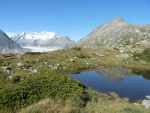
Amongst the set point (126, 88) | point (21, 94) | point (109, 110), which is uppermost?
point (21, 94)

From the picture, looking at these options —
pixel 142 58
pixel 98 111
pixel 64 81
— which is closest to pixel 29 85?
pixel 64 81

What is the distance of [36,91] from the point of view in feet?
62.5

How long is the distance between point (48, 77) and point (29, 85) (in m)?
2.51

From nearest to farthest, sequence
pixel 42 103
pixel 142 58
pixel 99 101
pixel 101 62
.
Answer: pixel 42 103 → pixel 99 101 → pixel 101 62 → pixel 142 58

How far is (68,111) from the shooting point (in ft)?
54.1

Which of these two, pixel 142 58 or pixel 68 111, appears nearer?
pixel 68 111

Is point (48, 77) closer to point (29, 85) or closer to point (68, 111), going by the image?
point (29, 85)

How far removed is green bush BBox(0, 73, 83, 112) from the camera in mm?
16953

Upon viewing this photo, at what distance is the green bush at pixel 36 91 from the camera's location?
16953 mm

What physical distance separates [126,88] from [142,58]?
6980 centimetres

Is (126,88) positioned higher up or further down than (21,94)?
further down

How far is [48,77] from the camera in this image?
838 inches

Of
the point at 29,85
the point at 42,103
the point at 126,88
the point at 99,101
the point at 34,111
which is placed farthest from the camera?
the point at 126,88

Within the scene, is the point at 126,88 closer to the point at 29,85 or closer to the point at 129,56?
the point at 29,85
